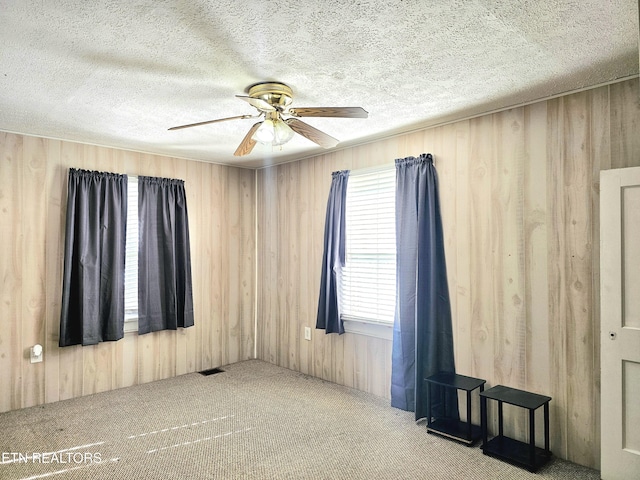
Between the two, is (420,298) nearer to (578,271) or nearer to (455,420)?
(455,420)

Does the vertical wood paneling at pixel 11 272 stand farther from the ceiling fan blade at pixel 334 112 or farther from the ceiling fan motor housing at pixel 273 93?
the ceiling fan blade at pixel 334 112

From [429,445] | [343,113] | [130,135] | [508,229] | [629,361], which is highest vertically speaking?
[130,135]

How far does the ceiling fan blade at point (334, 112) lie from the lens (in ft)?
7.64

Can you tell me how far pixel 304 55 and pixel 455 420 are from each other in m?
2.79

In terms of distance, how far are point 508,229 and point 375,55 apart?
64.2 inches

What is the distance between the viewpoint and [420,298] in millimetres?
3504

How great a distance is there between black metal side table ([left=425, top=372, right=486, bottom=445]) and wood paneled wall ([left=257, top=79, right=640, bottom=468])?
6.1 inches

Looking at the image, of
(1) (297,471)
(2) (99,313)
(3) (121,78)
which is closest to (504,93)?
(3) (121,78)

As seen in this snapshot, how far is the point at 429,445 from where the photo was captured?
2.99 metres

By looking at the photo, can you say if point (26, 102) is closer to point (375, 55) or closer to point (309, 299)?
point (375, 55)

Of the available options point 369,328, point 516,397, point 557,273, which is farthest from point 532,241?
point 369,328

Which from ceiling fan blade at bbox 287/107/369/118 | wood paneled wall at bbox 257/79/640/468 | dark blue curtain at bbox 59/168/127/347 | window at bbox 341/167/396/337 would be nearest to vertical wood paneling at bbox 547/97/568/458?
wood paneled wall at bbox 257/79/640/468

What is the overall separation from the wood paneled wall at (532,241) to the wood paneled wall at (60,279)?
1917 millimetres

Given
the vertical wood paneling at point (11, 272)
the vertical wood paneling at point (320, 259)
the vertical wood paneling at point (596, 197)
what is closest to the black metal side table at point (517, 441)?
the vertical wood paneling at point (320, 259)
